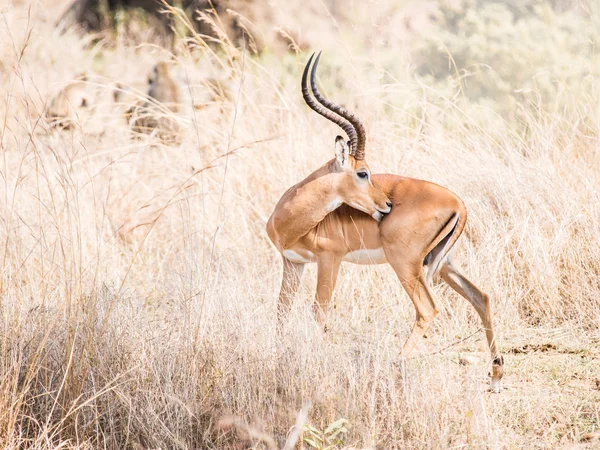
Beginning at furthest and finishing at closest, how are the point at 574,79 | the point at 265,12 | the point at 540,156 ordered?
the point at 265,12
the point at 574,79
the point at 540,156

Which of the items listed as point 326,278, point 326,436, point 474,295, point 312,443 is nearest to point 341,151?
point 326,278

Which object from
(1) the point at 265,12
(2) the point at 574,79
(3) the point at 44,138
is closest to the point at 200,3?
(1) the point at 265,12

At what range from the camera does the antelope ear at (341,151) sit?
4629 mm

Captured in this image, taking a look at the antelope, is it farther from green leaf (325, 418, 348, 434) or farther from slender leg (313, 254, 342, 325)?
green leaf (325, 418, 348, 434)

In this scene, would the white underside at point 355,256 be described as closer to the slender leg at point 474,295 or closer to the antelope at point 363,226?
the antelope at point 363,226

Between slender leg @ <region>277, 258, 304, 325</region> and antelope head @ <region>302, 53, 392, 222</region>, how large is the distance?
0.55 meters

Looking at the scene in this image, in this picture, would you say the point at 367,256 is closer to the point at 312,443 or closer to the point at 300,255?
the point at 300,255

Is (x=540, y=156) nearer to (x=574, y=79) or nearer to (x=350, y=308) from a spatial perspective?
(x=350, y=308)

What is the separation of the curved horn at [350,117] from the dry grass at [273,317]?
0.48 meters

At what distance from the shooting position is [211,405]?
3424 millimetres

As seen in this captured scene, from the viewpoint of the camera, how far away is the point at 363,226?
4.64m

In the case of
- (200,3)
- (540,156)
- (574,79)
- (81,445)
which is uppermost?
(200,3)

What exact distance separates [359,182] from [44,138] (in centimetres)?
580

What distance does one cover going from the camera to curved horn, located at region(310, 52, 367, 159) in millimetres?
4445
